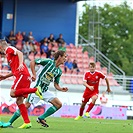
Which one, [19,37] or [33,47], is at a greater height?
[19,37]

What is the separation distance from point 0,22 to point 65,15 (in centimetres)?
485

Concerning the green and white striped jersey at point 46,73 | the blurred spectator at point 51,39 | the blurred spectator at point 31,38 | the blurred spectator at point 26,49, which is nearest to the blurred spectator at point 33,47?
the blurred spectator at point 26,49

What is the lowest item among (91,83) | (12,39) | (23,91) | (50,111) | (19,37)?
(50,111)

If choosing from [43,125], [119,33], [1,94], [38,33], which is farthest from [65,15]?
[119,33]

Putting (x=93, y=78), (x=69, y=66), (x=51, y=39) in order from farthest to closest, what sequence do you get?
(x=51, y=39) < (x=69, y=66) < (x=93, y=78)

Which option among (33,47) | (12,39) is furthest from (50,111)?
(12,39)

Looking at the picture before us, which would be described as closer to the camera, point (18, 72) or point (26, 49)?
point (18, 72)

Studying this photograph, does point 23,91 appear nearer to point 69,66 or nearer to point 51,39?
point 69,66

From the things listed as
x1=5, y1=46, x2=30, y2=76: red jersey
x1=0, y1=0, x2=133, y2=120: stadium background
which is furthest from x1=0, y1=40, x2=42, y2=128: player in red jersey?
x1=0, y1=0, x2=133, y2=120: stadium background

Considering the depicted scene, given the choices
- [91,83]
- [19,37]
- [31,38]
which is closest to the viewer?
[91,83]

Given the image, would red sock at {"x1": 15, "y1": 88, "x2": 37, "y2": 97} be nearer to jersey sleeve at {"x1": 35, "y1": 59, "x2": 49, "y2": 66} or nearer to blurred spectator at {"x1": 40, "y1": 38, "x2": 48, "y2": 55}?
jersey sleeve at {"x1": 35, "y1": 59, "x2": 49, "y2": 66}

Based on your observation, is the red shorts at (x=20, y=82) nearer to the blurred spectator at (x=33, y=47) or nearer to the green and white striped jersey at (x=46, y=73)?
the green and white striped jersey at (x=46, y=73)

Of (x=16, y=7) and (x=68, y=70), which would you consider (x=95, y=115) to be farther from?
(x=16, y=7)

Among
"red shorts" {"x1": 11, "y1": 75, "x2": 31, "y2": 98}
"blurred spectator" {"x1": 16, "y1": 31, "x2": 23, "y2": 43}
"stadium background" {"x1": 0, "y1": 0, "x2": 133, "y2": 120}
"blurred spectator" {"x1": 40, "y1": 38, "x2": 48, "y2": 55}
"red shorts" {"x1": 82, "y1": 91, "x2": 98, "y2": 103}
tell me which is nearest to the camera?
"red shorts" {"x1": 11, "y1": 75, "x2": 31, "y2": 98}
